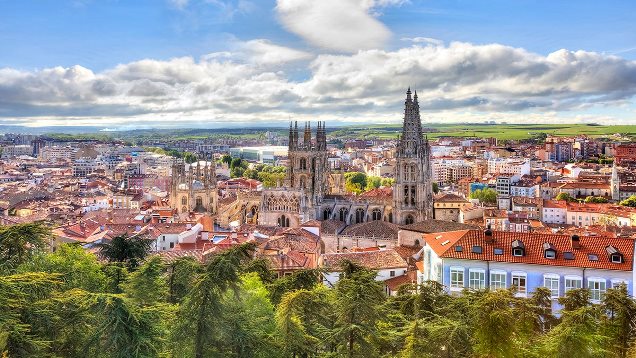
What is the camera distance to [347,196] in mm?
80250

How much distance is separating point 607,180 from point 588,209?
46865mm

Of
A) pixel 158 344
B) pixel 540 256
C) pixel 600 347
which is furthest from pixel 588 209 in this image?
pixel 158 344

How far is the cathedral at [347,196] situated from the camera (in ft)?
240

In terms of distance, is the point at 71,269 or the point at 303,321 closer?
the point at 303,321

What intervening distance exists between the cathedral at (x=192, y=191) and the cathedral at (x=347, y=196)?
13184 millimetres

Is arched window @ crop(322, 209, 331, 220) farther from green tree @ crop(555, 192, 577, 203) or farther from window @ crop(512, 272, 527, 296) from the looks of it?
green tree @ crop(555, 192, 577, 203)

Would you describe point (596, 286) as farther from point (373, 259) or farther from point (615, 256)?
point (373, 259)

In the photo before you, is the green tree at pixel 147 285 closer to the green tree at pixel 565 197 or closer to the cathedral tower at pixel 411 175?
the cathedral tower at pixel 411 175

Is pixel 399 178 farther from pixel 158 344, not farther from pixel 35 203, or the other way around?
pixel 35 203

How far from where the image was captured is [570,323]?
74.4ft

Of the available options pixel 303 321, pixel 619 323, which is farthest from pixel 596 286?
pixel 303 321

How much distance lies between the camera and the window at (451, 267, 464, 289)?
34781 mm

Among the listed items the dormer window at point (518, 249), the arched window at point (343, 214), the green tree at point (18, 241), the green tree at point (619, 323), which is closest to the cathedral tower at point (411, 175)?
the arched window at point (343, 214)

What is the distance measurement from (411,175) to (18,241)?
2144 inches
